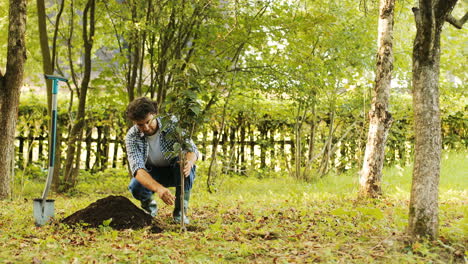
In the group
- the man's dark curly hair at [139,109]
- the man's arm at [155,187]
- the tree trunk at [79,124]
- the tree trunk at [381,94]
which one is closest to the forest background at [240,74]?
the tree trunk at [79,124]

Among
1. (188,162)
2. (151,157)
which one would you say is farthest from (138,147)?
(188,162)

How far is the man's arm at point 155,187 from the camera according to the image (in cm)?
403

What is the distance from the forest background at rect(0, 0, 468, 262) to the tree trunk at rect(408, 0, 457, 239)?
7.87 feet

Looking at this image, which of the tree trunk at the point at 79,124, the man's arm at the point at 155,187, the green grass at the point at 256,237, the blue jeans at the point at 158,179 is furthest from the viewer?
the tree trunk at the point at 79,124

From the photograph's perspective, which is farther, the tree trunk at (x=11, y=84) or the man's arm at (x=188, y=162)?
the tree trunk at (x=11, y=84)

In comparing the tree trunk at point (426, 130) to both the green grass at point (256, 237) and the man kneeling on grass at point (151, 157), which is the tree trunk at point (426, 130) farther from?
the man kneeling on grass at point (151, 157)

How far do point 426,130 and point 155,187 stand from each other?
7.30ft

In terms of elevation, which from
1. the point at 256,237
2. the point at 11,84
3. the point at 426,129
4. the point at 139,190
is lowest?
the point at 256,237

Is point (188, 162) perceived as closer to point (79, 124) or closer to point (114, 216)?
point (114, 216)

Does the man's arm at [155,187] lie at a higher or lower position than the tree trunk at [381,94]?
lower

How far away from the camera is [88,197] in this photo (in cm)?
745

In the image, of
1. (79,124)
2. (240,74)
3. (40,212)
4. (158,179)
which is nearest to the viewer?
(40,212)

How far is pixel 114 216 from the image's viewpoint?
4.53 meters

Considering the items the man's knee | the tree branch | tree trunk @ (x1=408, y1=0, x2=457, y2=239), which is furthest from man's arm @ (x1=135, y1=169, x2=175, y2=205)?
the tree branch
